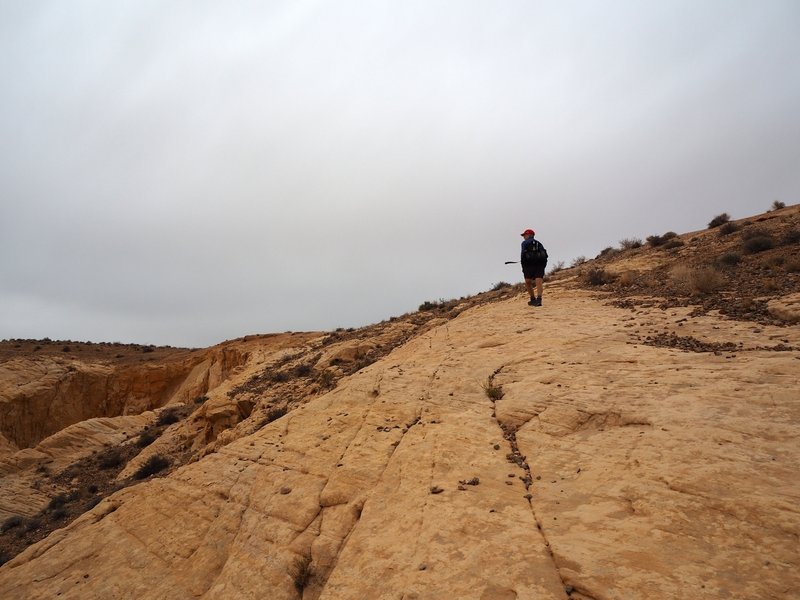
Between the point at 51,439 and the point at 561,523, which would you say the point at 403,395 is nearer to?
the point at 561,523

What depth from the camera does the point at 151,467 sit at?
11305mm

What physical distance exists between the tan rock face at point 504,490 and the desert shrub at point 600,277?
3.68 metres

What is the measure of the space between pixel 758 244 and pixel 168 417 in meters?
19.0

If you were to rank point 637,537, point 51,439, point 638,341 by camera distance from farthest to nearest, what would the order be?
point 51,439 → point 638,341 → point 637,537

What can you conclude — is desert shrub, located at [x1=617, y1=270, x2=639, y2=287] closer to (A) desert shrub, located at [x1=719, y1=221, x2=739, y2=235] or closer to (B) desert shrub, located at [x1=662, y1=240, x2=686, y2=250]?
(B) desert shrub, located at [x1=662, y1=240, x2=686, y2=250]

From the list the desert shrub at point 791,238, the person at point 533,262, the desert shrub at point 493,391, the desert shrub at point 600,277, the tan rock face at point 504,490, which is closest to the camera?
the tan rock face at point 504,490

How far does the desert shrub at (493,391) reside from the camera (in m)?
7.04

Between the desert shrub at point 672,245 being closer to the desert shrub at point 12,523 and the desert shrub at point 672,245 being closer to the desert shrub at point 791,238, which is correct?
the desert shrub at point 791,238

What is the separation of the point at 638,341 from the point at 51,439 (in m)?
18.5

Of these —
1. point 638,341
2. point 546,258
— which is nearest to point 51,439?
point 546,258

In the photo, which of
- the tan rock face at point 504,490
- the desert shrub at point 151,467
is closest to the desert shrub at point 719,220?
the tan rock face at point 504,490

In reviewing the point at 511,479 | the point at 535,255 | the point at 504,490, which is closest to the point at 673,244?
the point at 535,255

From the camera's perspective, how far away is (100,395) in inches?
1128

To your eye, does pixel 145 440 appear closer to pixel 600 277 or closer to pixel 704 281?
pixel 600 277
